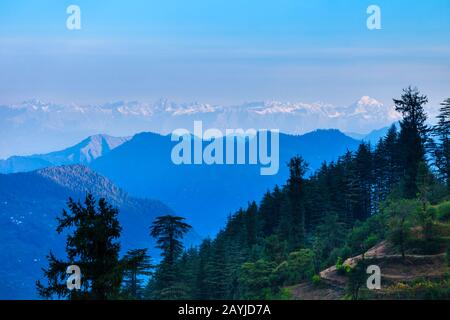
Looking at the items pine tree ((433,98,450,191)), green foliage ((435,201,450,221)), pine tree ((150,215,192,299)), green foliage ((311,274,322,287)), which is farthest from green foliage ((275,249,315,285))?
pine tree ((433,98,450,191))

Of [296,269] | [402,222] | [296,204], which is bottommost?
[296,269]

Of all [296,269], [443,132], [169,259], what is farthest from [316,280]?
[443,132]

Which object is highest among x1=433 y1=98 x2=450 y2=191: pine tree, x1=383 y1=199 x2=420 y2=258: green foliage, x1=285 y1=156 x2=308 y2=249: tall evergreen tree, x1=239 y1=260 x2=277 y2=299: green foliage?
x1=433 y1=98 x2=450 y2=191: pine tree

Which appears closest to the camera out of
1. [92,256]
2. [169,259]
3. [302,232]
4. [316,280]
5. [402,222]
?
[92,256]

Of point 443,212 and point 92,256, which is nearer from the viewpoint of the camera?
point 92,256

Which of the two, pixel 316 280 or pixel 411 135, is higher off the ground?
pixel 411 135

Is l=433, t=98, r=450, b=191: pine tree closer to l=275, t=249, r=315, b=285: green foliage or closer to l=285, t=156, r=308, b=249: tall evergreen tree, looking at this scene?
l=285, t=156, r=308, b=249: tall evergreen tree

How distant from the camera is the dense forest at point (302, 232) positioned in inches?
1102

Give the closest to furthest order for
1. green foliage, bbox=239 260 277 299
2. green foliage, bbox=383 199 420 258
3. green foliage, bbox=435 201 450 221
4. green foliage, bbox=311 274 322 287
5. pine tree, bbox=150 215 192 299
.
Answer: green foliage, bbox=383 199 420 258, green foliage, bbox=311 274 322 287, green foliage, bbox=435 201 450 221, green foliage, bbox=239 260 277 299, pine tree, bbox=150 215 192 299

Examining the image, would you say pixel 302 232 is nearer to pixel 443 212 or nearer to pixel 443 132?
pixel 443 132

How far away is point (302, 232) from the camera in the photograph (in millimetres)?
73312

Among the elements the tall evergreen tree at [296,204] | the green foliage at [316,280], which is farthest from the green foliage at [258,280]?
the tall evergreen tree at [296,204]

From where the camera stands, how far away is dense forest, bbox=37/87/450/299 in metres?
28.0
